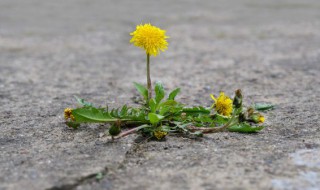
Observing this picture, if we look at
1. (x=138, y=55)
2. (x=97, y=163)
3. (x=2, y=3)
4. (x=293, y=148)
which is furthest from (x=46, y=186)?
(x=2, y=3)

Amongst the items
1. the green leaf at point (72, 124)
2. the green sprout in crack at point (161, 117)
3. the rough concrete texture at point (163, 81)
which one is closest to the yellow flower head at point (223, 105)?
the green sprout in crack at point (161, 117)

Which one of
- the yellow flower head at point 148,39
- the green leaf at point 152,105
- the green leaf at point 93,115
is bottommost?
the green leaf at point 93,115

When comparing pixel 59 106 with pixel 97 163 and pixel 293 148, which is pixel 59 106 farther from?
pixel 293 148

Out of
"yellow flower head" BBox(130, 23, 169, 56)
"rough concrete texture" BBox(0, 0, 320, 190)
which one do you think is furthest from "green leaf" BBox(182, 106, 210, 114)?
"yellow flower head" BBox(130, 23, 169, 56)

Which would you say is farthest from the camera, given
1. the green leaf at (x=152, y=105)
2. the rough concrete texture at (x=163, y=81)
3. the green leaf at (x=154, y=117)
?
the green leaf at (x=152, y=105)

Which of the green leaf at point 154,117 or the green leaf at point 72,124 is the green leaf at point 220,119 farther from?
the green leaf at point 72,124

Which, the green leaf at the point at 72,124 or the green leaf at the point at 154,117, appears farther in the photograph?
the green leaf at the point at 72,124
